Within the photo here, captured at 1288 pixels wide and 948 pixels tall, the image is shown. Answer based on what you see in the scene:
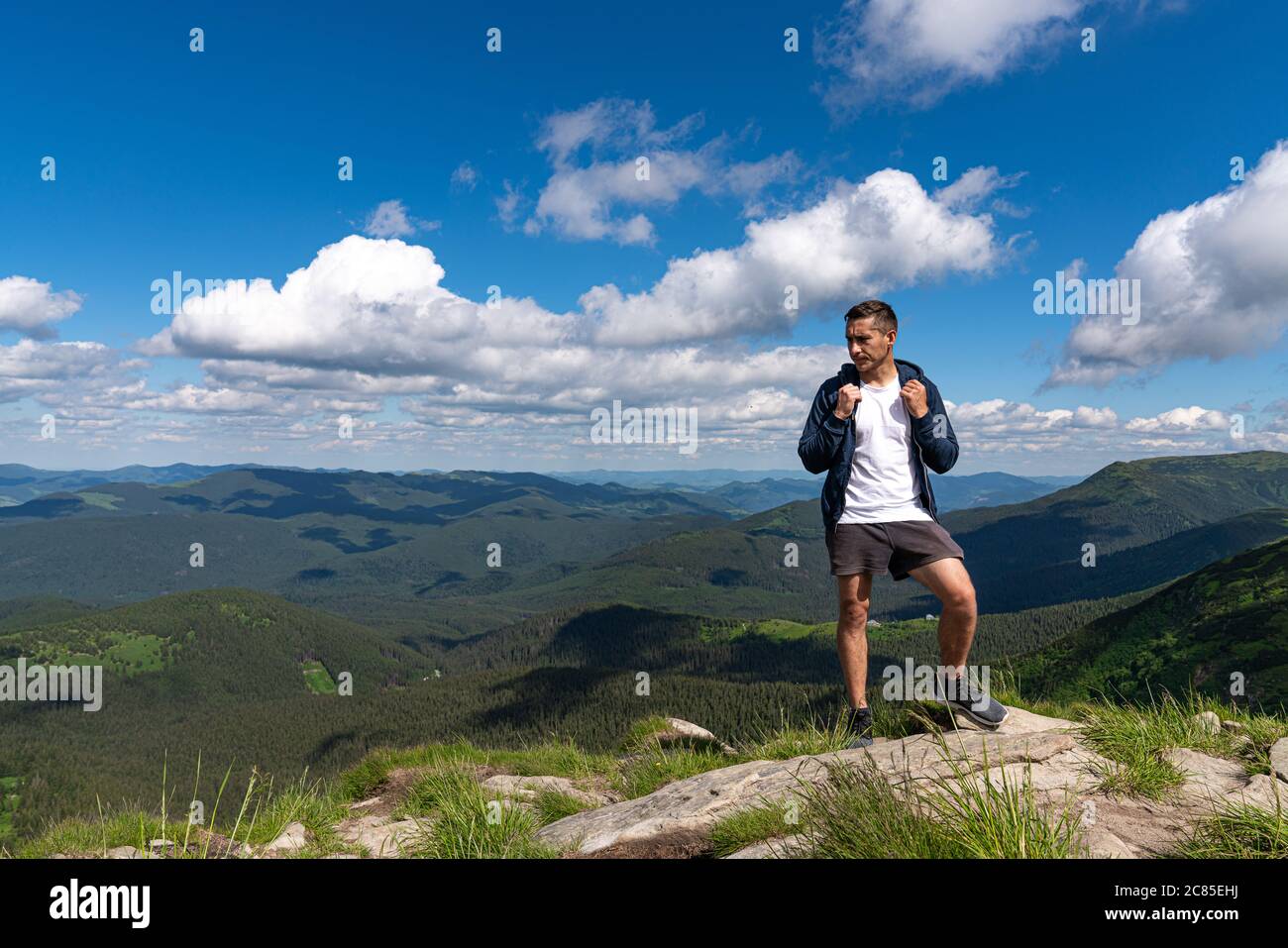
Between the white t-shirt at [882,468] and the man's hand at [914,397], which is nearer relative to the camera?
the man's hand at [914,397]

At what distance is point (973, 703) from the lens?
24.5 feet

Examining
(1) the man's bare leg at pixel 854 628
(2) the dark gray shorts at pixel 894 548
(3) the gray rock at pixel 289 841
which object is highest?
(2) the dark gray shorts at pixel 894 548

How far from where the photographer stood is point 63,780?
172 metres

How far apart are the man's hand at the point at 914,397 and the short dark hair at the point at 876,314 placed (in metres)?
0.73

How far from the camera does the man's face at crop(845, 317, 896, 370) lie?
24.0ft

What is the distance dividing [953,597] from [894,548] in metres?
0.81

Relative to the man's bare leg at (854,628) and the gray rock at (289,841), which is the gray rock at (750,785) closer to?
the man's bare leg at (854,628)

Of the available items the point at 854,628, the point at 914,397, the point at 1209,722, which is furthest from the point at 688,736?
the point at 914,397

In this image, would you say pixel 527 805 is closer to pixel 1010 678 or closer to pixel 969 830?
pixel 969 830

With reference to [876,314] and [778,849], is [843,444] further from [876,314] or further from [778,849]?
[778,849]

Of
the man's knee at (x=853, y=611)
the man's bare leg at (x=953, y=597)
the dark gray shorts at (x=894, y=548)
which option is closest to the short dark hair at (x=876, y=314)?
the dark gray shorts at (x=894, y=548)

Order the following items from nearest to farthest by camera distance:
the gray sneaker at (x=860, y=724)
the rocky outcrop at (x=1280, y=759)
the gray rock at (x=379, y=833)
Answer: the rocky outcrop at (x=1280, y=759) < the gray rock at (x=379, y=833) < the gray sneaker at (x=860, y=724)

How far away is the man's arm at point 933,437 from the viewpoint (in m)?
7.27
